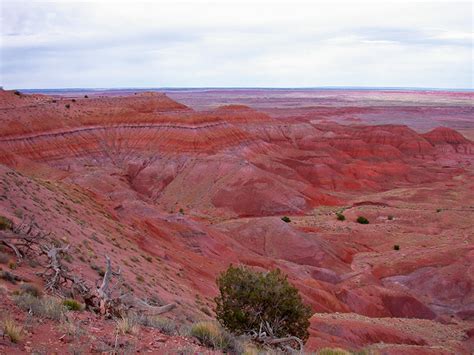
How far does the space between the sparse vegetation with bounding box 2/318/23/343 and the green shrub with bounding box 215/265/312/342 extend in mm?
7222

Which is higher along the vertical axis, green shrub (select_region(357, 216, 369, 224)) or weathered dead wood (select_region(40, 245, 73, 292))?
weathered dead wood (select_region(40, 245, 73, 292))

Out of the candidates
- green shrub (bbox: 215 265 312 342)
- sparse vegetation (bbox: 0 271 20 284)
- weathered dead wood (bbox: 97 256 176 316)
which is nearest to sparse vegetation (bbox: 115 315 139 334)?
weathered dead wood (bbox: 97 256 176 316)

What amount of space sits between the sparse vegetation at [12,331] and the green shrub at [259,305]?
722cm

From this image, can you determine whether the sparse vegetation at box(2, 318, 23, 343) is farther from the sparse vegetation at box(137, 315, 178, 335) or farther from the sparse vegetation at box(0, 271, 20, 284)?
the sparse vegetation at box(0, 271, 20, 284)

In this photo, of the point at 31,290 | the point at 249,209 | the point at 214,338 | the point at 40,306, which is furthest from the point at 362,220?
the point at 40,306

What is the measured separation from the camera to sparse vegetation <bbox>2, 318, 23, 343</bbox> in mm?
6891

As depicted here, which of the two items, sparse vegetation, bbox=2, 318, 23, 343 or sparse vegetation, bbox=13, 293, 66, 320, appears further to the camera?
sparse vegetation, bbox=13, 293, 66, 320

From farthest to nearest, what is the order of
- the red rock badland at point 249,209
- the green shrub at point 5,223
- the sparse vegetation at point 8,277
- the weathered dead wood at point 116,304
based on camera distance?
1. the red rock badland at point 249,209
2. the green shrub at point 5,223
3. the sparse vegetation at point 8,277
4. the weathered dead wood at point 116,304

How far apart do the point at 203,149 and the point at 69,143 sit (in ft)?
55.2

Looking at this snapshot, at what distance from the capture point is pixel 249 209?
184 ft

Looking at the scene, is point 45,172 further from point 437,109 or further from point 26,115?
point 437,109

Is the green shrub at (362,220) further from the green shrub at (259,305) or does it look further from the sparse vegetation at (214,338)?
the sparse vegetation at (214,338)

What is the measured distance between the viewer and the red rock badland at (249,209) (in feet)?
65.3

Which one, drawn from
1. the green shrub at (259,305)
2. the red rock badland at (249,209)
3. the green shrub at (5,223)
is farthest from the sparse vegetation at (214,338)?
the green shrub at (5,223)
